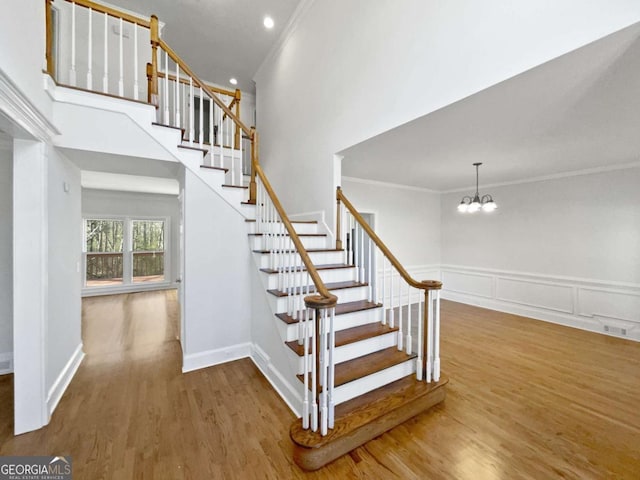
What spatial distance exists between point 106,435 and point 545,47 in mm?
3993

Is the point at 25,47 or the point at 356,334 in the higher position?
the point at 25,47

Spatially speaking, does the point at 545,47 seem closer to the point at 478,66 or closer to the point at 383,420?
the point at 478,66

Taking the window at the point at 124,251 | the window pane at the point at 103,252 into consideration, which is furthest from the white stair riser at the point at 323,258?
the window pane at the point at 103,252

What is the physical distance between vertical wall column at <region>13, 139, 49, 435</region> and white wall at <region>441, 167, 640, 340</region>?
655 centimetres

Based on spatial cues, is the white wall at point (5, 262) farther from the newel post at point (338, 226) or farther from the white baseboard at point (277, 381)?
the newel post at point (338, 226)

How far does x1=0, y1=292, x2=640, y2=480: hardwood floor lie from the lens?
1.72 meters

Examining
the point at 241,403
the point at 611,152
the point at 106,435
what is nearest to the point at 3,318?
the point at 106,435

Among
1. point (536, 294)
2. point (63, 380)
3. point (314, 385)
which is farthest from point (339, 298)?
point (536, 294)

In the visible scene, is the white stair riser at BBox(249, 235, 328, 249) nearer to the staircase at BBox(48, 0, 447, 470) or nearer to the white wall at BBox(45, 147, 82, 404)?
the staircase at BBox(48, 0, 447, 470)

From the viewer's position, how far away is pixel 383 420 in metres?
1.98

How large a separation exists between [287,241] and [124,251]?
259 inches

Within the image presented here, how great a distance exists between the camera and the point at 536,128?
2.61m

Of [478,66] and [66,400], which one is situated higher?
[478,66]

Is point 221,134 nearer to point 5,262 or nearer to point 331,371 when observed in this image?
point 5,262
